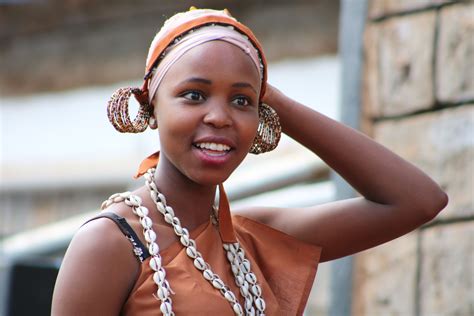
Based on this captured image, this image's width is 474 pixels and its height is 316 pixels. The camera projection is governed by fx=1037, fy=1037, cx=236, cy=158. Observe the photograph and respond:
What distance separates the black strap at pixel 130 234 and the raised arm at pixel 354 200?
1.64ft

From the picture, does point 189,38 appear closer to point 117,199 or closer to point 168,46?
point 168,46

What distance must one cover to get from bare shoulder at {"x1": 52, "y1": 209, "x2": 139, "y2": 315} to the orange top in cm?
4

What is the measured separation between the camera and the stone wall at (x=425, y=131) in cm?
390

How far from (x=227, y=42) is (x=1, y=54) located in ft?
27.1

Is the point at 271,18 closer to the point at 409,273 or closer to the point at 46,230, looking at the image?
the point at 46,230

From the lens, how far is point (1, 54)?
10.3 m

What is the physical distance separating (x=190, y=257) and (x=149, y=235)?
0.11 metres

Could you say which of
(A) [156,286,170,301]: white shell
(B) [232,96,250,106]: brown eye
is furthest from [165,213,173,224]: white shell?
(B) [232,96,250,106]: brown eye

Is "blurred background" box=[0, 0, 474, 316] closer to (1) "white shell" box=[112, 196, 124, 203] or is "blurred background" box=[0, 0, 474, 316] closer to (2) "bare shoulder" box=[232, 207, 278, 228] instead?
(2) "bare shoulder" box=[232, 207, 278, 228]

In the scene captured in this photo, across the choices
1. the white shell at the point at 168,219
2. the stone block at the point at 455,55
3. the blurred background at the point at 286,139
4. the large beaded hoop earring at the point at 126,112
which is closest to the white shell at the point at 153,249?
the white shell at the point at 168,219

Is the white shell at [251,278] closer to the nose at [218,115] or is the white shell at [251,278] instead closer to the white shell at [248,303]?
the white shell at [248,303]

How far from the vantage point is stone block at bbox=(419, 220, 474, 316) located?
12.6ft

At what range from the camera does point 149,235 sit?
7.79ft

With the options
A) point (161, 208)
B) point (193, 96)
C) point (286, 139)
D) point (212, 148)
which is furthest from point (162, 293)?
point (286, 139)
